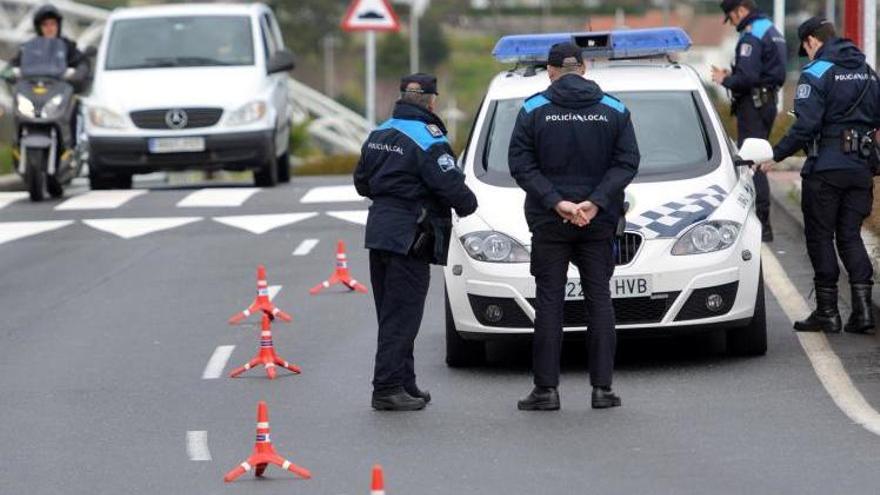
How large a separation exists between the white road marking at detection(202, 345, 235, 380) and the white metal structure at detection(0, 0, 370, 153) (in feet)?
222

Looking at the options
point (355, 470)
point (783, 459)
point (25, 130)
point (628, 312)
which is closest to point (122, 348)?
point (628, 312)

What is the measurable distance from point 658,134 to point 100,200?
1080cm

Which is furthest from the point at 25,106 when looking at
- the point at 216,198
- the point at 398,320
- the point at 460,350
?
the point at 398,320

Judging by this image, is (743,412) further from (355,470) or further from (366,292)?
(366,292)

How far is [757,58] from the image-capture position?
55.1 ft

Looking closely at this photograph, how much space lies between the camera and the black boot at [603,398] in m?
11.0

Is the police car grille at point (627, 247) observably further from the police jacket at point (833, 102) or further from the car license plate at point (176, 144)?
the car license plate at point (176, 144)

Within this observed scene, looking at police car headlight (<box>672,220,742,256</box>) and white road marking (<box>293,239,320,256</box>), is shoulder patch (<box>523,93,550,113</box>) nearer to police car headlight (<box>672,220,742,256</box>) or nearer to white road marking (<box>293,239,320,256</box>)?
police car headlight (<box>672,220,742,256</box>)

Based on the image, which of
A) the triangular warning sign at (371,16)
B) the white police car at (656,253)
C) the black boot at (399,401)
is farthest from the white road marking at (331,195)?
the black boot at (399,401)

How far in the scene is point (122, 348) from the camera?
13.7 meters

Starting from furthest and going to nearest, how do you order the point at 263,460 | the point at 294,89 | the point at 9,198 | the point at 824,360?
1. the point at 294,89
2. the point at 9,198
3. the point at 824,360
4. the point at 263,460

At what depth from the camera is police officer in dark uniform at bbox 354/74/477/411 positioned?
11.1m

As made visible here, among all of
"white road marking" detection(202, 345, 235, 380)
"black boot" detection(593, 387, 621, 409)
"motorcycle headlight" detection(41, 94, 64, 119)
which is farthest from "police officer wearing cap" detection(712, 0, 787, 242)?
"motorcycle headlight" detection(41, 94, 64, 119)

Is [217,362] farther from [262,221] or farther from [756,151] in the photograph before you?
[262,221]
